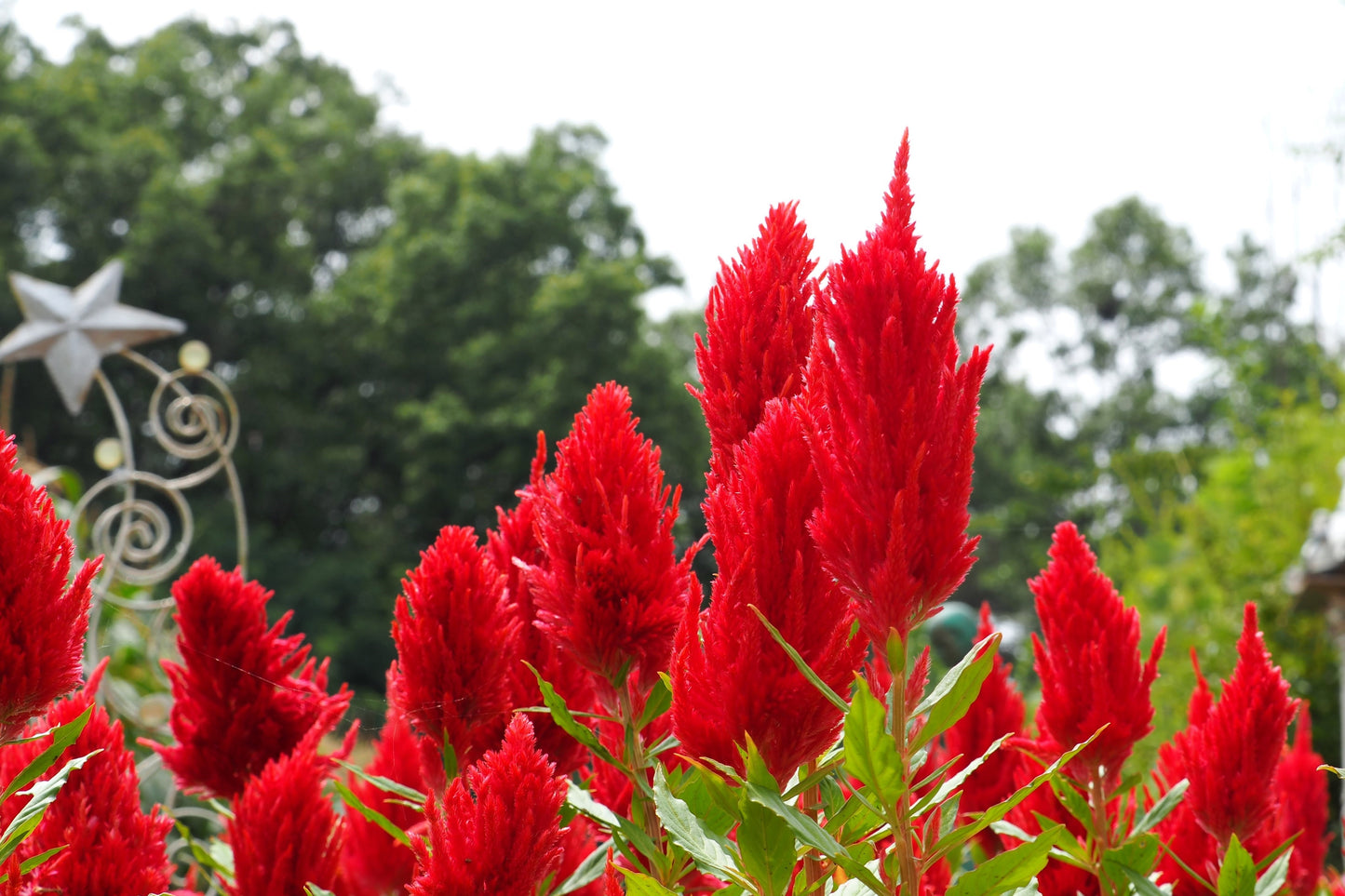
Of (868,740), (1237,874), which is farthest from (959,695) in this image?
(1237,874)

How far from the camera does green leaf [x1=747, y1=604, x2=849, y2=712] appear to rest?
95 cm

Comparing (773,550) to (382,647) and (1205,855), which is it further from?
(382,647)

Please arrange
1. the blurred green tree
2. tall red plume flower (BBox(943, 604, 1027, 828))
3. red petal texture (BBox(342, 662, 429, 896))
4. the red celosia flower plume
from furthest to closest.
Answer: the blurred green tree
tall red plume flower (BBox(943, 604, 1027, 828))
red petal texture (BBox(342, 662, 429, 896))
the red celosia flower plume

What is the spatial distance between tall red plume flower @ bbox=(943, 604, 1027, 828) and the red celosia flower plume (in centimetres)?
83

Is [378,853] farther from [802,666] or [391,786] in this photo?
[802,666]

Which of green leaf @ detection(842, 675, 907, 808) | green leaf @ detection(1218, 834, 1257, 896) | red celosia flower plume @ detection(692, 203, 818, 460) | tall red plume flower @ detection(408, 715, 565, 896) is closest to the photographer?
green leaf @ detection(842, 675, 907, 808)

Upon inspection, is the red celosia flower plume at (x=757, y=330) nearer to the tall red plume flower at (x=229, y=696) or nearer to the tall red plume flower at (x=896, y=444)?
Answer: the tall red plume flower at (x=896, y=444)

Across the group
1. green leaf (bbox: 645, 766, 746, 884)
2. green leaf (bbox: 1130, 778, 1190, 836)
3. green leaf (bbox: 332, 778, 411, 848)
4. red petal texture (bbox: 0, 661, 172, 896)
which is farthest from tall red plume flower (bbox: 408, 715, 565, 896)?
green leaf (bbox: 1130, 778, 1190, 836)

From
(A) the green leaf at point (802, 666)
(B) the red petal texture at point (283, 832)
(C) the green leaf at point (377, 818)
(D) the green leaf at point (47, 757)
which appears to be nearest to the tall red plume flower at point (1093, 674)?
(A) the green leaf at point (802, 666)

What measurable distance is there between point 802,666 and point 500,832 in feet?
1.18

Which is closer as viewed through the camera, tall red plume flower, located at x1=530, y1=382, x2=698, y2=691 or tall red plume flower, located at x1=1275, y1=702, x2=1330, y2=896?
tall red plume flower, located at x1=530, y1=382, x2=698, y2=691

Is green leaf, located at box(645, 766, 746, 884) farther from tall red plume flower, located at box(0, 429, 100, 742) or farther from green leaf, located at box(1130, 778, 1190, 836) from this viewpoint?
green leaf, located at box(1130, 778, 1190, 836)

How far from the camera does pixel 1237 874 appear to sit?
1332 millimetres

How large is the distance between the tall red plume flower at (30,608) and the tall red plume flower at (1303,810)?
2077mm
